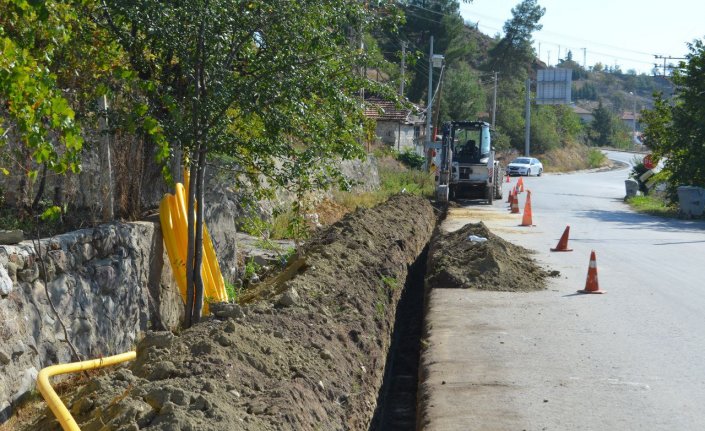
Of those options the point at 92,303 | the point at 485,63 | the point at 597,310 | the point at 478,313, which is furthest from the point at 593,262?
the point at 485,63

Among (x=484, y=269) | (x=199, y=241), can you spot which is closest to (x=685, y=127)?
(x=484, y=269)

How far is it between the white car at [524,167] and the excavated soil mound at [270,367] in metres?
53.4

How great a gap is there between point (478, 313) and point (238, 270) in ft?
11.6

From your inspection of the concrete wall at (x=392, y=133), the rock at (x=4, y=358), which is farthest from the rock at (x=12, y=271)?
the concrete wall at (x=392, y=133)

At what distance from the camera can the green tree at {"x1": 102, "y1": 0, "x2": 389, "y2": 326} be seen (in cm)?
861

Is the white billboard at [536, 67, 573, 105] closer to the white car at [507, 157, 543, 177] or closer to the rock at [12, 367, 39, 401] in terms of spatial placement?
the white car at [507, 157, 543, 177]

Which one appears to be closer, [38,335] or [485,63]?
[38,335]

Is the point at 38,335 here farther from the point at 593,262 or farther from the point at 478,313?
the point at 593,262

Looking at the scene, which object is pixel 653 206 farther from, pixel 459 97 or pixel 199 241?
pixel 459 97

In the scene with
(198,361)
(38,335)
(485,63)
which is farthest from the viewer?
(485,63)

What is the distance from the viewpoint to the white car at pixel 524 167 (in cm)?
6425

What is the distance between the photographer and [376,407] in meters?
8.90

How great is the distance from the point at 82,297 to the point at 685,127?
27.8 metres

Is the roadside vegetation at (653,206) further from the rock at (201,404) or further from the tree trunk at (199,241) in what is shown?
the rock at (201,404)
